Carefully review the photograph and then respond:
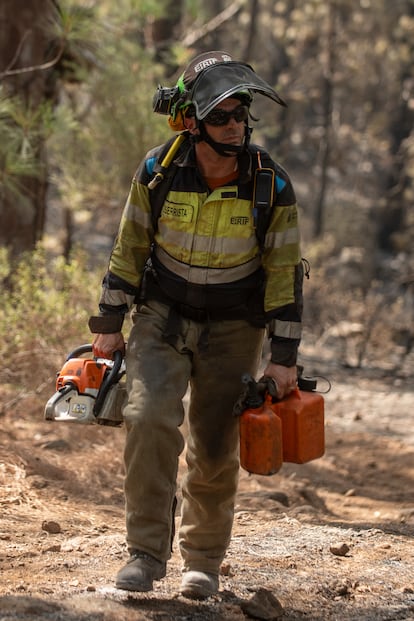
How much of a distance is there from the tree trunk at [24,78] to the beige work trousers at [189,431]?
15.1ft

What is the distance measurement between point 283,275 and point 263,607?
125 cm

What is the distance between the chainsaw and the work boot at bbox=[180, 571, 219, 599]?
66 cm

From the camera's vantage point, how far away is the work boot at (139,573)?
3.51m

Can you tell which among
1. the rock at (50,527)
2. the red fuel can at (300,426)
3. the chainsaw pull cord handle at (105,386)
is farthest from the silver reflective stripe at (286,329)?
the rock at (50,527)

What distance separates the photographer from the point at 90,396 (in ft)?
12.6

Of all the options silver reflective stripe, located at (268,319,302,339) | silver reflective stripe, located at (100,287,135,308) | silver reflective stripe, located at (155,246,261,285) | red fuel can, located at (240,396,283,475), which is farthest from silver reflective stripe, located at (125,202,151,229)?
red fuel can, located at (240,396,283,475)

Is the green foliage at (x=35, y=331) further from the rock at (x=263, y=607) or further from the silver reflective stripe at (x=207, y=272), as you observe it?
the rock at (x=263, y=607)

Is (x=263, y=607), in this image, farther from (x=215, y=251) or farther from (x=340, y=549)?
(x=215, y=251)

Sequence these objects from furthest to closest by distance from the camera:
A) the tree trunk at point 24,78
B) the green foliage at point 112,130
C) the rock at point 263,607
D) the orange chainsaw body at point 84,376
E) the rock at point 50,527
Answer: the green foliage at point 112,130, the tree trunk at point 24,78, the rock at point 50,527, the orange chainsaw body at point 84,376, the rock at point 263,607

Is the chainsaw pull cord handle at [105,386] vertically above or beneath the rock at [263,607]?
above

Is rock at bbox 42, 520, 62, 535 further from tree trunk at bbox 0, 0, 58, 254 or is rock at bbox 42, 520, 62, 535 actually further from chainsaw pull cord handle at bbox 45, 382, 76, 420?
tree trunk at bbox 0, 0, 58, 254

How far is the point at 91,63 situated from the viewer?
964 cm

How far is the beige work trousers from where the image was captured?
3.56m

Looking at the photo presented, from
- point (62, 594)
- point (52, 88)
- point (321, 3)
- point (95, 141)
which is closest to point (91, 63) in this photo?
point (52, 88)
